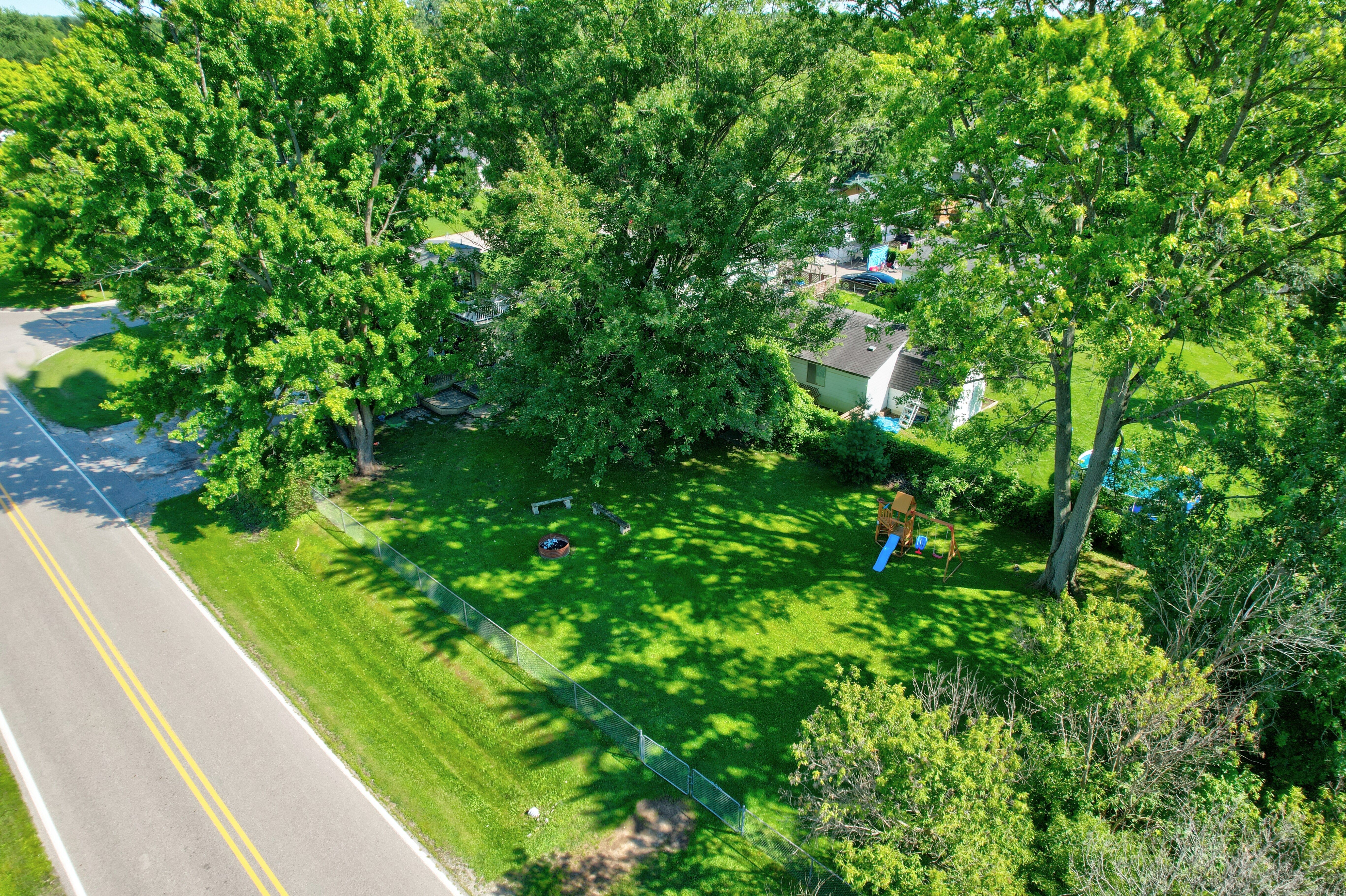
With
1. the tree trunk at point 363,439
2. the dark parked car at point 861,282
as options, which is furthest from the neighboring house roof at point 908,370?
the tree trunk at point 363,439

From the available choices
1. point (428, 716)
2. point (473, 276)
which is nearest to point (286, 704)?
point (428, 716)

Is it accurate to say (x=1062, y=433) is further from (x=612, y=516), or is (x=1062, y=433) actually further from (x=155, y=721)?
(x=155, y=721)

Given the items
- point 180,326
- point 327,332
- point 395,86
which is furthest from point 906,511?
point 180,326

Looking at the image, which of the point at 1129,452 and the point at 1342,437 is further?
the point at 1129,452

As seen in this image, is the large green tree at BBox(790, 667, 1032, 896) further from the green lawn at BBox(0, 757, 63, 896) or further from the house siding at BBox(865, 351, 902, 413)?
the house siding at BBox(865, 351, 902, 413)

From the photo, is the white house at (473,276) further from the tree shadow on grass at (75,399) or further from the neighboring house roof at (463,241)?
the tree shadow on grass at (75,399)

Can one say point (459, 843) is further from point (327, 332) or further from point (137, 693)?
point (327, 332)
